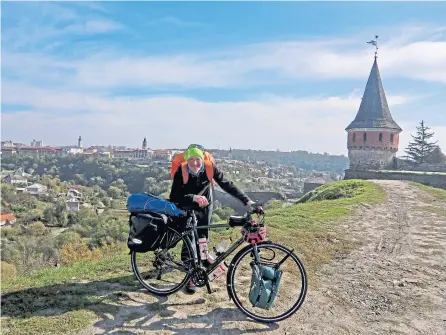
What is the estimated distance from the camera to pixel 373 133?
98.0 feet

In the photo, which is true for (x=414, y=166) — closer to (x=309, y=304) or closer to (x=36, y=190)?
(x=309, y=304)

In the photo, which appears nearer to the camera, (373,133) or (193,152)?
(193,152)

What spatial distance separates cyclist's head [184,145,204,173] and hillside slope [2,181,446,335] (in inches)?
59.3

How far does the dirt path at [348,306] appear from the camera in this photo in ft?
12.6

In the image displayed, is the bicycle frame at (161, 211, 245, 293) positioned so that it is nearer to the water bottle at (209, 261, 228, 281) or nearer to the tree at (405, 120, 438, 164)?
the water bottle at (209, 261, 228, 281)

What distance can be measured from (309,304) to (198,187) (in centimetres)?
191

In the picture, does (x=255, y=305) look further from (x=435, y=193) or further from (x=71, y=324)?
(x=435, y=193)

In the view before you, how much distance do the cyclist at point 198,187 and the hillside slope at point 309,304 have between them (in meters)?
0.59

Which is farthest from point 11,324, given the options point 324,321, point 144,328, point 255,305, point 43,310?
point 324,321

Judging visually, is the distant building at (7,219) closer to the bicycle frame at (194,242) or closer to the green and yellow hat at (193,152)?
the green and yellow hat at (193,152)

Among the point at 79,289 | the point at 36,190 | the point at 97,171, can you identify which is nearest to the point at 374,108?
the point at 79,289

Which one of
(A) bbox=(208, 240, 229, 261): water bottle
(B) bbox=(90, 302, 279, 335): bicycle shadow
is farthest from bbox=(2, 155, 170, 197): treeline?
(B) bbox=(90, 302, 279, 335): bicycle shadow

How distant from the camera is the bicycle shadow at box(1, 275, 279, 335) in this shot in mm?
3770

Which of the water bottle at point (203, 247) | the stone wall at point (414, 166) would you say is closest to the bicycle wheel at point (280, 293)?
the water bottle at point (203, 247)
